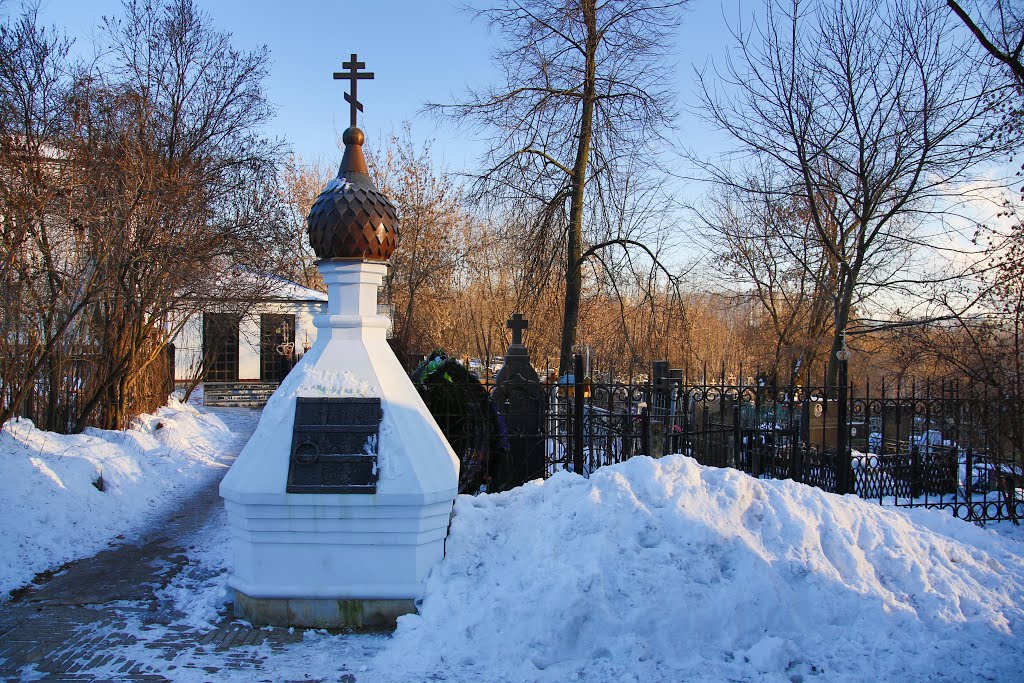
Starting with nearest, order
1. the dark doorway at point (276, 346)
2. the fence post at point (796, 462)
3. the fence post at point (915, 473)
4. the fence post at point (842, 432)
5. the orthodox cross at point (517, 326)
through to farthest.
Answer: the fence post at point (842, 432)
the fence post at point (915, 473)
the fence post at point (796, 462)
the orthodox cross at point (517, 326)
the dark doorway at point (276, 346)

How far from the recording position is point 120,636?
4246mm

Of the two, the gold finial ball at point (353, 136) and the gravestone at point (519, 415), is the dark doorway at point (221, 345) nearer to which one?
the gravestone at point (519, 415)

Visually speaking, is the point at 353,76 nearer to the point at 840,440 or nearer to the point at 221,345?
the point at 840,440

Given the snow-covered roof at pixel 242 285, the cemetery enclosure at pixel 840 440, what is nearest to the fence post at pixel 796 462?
the cemetery enclosure at pixel 840 440

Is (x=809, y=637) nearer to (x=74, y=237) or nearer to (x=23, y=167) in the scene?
(x=23, y=167)

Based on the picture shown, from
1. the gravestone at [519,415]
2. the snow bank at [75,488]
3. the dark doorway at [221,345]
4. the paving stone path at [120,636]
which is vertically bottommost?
the paving stone path at [120,636]

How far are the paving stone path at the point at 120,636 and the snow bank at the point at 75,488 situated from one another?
444 mm

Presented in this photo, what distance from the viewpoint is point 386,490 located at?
14.6 ft

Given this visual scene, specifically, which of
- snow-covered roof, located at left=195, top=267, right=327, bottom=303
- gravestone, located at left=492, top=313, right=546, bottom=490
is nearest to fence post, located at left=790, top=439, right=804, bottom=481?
gravestone, located at left=492, top=313, right=546, bottom=490

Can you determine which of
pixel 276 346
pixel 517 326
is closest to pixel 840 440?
pixel 517 326

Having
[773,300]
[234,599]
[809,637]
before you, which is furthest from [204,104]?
[773,300]

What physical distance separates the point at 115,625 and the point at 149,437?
27.3ft

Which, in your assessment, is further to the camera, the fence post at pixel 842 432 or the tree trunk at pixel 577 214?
the tree trunk at pixel 577 214

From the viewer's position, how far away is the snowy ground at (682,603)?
12.3 feet
